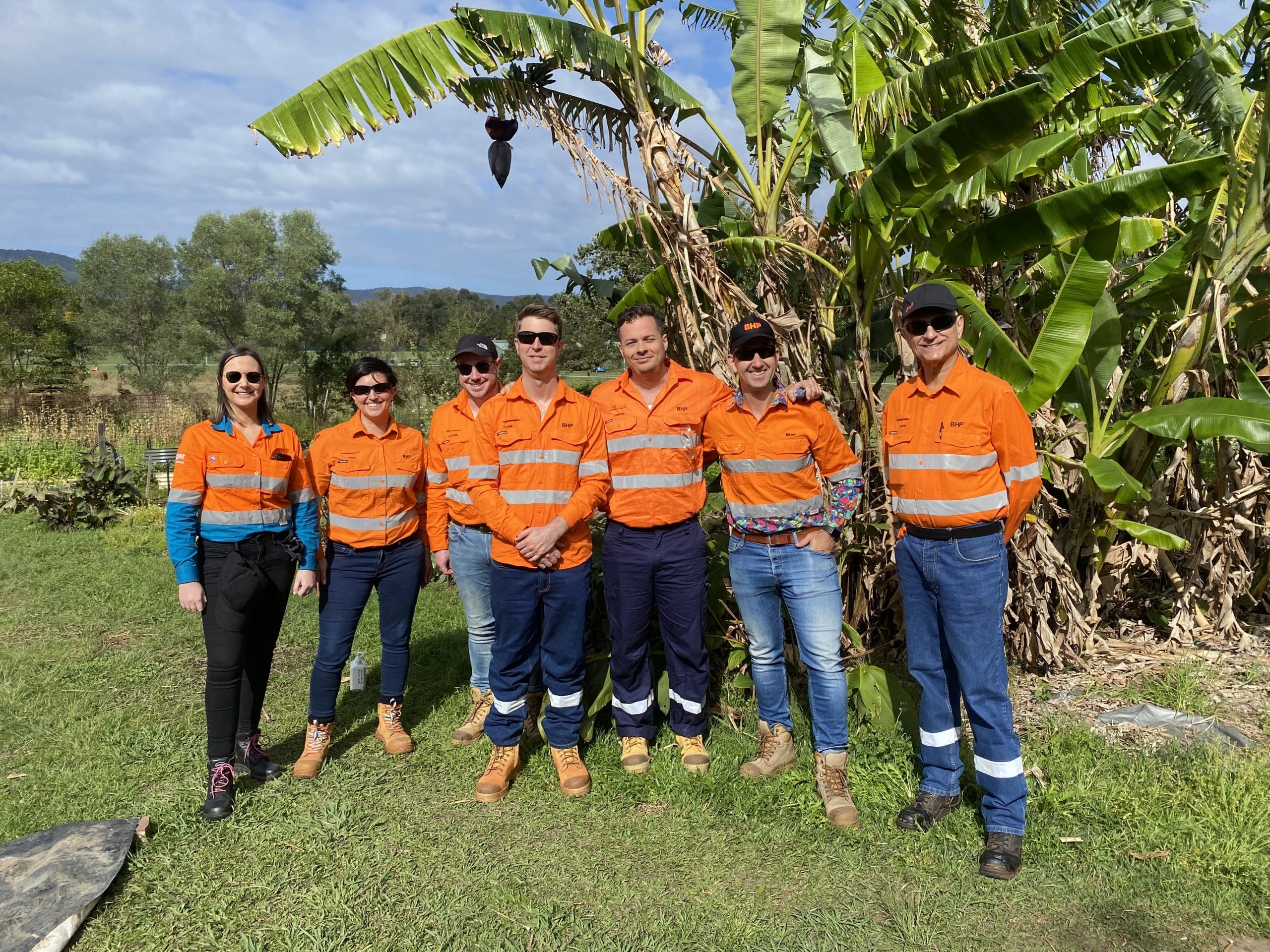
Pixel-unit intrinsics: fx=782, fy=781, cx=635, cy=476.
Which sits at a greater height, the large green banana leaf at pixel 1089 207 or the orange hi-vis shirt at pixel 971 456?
the large green banana leaf at pixel 1089 207

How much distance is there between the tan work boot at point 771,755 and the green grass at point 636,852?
9 centimetres

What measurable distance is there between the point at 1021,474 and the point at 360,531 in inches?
118

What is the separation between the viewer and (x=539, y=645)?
3.78 m

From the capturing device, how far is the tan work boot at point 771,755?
12.0 ft

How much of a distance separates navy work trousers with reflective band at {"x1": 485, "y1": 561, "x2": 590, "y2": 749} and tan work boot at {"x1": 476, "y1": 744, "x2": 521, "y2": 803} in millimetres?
42

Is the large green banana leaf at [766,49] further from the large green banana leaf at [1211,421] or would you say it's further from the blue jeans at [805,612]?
the large green banana leaf at [1211,421]

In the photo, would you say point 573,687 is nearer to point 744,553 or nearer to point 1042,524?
point 744,553

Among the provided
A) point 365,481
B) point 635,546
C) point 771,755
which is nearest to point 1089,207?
point 635,546

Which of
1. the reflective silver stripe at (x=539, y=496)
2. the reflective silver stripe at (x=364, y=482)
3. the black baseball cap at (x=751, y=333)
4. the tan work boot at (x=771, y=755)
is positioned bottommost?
the tan work boot at (x=771, y=755)

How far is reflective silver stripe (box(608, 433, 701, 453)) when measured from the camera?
11.4 ft

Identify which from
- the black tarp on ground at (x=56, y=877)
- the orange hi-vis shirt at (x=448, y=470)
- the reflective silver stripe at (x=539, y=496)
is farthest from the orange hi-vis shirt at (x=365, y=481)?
the black tarp on ground at (x=56, y=877)

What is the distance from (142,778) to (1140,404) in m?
6.27

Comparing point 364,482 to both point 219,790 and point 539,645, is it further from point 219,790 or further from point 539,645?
point 219,790

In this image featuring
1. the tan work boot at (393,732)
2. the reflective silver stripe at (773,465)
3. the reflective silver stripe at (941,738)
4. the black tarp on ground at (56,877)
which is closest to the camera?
the black tarp on ground at (56,877)
